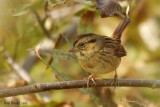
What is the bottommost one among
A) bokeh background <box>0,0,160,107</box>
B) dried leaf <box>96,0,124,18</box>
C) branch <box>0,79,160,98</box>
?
bokeh background <box>0,0,160,107</box>

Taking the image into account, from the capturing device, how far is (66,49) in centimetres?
372

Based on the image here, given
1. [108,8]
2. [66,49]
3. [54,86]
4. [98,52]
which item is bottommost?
[66,49]

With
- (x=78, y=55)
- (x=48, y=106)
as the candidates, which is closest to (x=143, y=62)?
(x=78, y=55)

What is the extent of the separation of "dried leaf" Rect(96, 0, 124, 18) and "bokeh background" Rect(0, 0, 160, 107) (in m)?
0.11

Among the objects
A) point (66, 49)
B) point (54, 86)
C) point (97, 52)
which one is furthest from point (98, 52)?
point (54, 86)

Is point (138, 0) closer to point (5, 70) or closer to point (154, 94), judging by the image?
point (154, 94)

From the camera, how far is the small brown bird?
280cm

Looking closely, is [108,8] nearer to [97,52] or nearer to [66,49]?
[97,52]

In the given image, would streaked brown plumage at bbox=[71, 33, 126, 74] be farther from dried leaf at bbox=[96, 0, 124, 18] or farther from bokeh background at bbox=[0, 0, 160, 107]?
dried leaf at bbox=[96, 0, 124, 18]

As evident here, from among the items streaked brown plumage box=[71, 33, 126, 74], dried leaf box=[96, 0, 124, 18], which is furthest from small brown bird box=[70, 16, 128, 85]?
dried leaf box=[96, 0, 124, 18]

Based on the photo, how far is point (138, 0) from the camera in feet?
10.2

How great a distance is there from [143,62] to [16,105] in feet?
5.06

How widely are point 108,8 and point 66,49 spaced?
5.41 ft

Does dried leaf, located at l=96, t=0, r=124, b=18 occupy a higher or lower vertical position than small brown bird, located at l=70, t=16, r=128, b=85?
higher
